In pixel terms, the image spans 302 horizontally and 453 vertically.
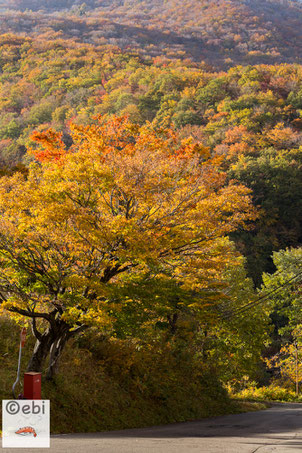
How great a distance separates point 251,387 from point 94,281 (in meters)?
25.4

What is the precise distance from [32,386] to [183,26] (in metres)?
154

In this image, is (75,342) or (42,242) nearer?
(42,242)

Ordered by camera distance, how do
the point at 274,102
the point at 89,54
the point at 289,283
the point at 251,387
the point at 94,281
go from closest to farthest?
the point at 94,281 → the point at 251,387 → the point at 289,283 → the point at 274,102 → the point at 89,54

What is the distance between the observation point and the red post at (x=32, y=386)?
10.9 metres

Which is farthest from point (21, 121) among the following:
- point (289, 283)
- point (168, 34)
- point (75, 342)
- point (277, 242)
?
point (168, 34)

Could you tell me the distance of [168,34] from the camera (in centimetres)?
13712

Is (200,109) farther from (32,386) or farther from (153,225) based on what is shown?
(32,386)

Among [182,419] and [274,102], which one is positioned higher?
[274,102]

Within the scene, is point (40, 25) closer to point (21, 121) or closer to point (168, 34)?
point (168, 34)

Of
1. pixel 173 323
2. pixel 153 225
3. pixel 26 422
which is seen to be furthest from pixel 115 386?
pixel 153 225

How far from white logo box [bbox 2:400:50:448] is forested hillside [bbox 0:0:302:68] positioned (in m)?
109

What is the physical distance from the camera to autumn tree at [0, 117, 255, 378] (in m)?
11.4

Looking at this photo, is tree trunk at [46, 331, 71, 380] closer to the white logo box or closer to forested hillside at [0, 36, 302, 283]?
the white logo box

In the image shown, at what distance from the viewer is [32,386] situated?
10.9 m
